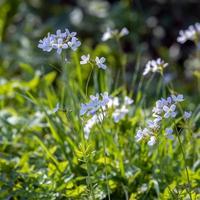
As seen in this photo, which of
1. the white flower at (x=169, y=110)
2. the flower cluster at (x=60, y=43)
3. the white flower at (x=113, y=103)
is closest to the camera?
the white flower at (x=169, y=110)

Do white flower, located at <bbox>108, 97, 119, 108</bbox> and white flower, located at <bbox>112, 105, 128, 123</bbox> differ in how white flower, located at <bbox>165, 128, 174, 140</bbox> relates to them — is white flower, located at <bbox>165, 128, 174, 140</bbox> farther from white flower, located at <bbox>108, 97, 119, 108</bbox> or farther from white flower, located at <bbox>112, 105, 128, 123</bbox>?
white flower, located at <bbox>112, 105, 128, 123</bbox>

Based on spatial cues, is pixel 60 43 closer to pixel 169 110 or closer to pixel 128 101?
pixel 169 110

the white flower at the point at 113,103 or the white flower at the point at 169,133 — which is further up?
the white flower at the point at 113,103

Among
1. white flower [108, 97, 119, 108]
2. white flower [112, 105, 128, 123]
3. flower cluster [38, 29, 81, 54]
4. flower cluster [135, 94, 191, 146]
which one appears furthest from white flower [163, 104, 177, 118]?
white flower [112, 105, 128, 123]

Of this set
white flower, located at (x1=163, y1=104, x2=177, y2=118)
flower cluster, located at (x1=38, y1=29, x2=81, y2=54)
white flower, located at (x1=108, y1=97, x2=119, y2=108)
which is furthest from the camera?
white flower, located at (x1=108, y1=97, x2=119, y2=108)

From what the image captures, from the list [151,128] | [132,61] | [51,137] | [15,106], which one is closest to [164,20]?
[132,61]

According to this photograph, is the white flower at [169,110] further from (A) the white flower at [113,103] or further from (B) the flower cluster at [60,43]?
(A) the white flower at [113,103]

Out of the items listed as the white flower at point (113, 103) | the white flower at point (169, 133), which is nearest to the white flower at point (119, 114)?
the white flower at point (113, 103)

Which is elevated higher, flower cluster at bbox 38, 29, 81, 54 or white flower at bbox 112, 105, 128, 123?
flower cluster at bbox 38, 29, 81, 54

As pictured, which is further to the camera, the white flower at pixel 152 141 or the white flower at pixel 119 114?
the white flower at pixel 119 114

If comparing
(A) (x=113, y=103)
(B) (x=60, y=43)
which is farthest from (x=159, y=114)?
(A) (x=113, y=103)

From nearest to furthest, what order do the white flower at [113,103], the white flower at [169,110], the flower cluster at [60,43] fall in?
1. the white flower at [169,110]
2. the flower cluster at [60,43]
3. the white flower at [113,103]

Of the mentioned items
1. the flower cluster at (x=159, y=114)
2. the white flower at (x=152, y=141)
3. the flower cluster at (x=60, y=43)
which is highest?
the flower cluster at (x=60, y=43)
